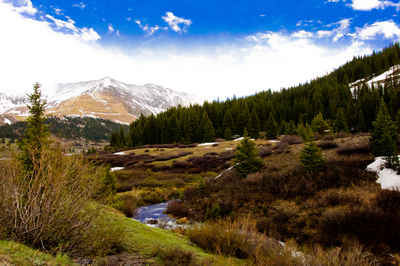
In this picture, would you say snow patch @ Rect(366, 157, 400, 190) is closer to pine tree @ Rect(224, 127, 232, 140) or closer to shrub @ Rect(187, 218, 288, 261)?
shrub @ Rect(187, 218, 288, 261)

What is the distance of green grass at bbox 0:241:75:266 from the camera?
252 centimetres

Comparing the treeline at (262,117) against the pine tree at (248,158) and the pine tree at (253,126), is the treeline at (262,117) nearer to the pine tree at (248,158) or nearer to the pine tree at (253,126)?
the pine tree at (253,126)

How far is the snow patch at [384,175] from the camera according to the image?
9.98 meters

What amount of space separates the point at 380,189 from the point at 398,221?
292 cm

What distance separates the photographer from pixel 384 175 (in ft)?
35.9

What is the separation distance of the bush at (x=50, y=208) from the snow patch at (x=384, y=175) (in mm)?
11303

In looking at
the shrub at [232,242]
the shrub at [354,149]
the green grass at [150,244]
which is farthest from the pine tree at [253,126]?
the green grass at [150,244]

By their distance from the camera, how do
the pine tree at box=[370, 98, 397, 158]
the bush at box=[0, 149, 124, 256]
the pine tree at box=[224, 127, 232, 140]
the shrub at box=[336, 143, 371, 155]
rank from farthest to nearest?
1. the pine tree at box=[224, 127, 232, 140]
2. the shrub at box=[336, 143, 371, 155]
3. the pine tree at box=[370, 98, 397, 158]
4. the bush at box=[0, 149, 124, 256]

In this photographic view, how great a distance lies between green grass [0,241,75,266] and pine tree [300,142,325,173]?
13.6 meters

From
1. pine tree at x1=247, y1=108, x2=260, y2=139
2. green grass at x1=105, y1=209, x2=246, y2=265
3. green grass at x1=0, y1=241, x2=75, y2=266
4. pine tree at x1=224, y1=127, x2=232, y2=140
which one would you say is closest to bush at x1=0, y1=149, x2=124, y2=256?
green grass at x1=0, y1=241, x2=75, y2=266

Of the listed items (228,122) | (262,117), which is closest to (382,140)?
(228,122)

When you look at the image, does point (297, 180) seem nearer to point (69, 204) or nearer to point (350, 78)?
point (69, 204)

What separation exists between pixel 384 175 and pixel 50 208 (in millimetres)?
13443

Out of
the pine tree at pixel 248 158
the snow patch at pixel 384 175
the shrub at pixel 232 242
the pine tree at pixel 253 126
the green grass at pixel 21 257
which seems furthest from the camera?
the pine tree at pixel 253 126
